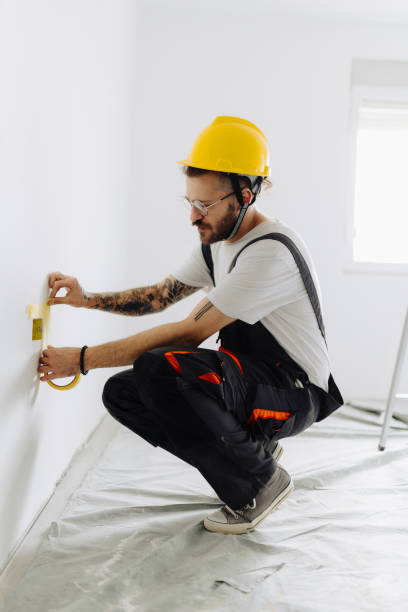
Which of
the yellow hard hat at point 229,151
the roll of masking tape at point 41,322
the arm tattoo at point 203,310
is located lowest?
the roll of masking tape at point 41,322

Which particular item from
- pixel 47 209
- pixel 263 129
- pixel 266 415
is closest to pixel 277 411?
pixel 266 415

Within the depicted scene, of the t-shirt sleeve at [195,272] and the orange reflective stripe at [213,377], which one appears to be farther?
the t-shirt sleeve at [195,272]

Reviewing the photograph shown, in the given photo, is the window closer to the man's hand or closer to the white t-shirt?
the white t-shirt

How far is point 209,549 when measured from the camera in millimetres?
1603

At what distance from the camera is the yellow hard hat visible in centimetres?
183

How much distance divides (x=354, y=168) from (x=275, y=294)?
98.2 inches

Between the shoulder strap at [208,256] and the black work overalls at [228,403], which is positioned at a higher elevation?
the shoulder strap at [208,256]

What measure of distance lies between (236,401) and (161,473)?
0.74 metres

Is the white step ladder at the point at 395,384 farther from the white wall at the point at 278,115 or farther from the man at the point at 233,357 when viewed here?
the white wall at the point at 278,115

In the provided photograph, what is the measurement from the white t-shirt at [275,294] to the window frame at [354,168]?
2.09 meters

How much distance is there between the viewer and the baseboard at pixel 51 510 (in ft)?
4.68

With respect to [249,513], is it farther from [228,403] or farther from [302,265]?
[302,265]

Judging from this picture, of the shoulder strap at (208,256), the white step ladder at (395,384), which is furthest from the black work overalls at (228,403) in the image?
the white step ladder at (395,384)

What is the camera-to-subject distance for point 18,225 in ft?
4.69
